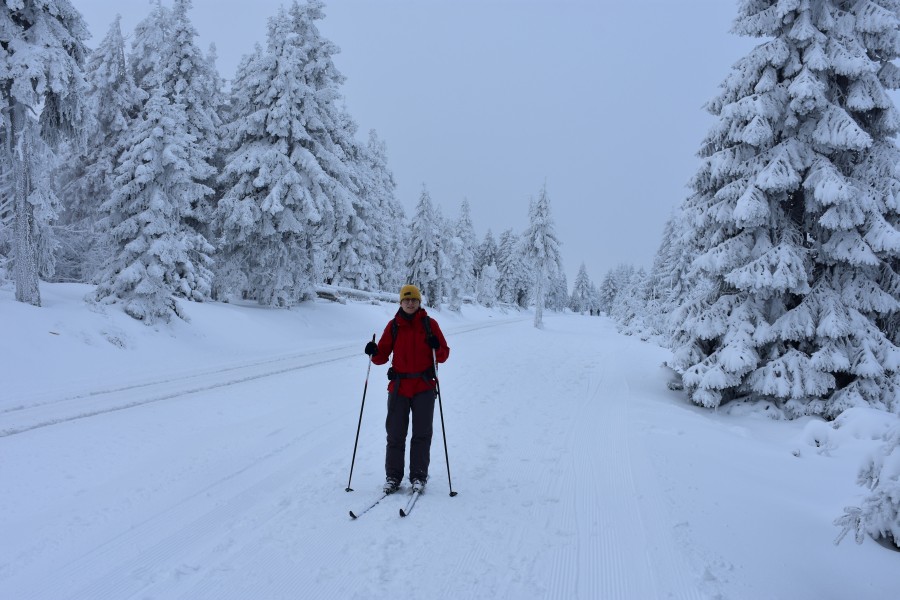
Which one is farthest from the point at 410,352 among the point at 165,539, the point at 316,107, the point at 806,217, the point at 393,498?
the point at 316,107

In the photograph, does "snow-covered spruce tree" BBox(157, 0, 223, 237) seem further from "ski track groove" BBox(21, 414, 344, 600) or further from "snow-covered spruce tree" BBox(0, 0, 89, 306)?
"ski track groove" BBox(21, 414, 344, 600)

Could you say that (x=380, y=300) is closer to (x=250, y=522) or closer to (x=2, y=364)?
(x=2, y=364)

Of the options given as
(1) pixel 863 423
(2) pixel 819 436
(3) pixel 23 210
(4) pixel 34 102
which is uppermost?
(4) pixel 34 102

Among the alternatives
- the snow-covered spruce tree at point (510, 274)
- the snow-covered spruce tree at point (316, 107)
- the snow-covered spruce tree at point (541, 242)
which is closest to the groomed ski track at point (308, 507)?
the snow-covered spruce tree at point (316, 107)

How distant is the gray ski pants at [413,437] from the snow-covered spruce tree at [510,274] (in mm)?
73297

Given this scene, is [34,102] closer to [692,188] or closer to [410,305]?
[410,305]

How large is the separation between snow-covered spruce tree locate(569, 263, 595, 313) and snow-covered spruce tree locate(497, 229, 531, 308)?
41.1 m

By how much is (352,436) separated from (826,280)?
410 inches

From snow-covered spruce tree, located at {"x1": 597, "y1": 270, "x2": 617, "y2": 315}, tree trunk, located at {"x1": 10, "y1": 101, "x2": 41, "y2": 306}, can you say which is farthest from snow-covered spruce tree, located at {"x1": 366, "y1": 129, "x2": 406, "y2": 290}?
snow-covered spruce tree, located at {"x1": 597, "y1": 270, "x2": 617, "y2": 315}

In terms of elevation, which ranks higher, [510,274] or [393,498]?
[510,274]

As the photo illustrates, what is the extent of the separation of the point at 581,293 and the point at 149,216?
4637 inches

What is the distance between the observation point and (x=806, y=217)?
426 inches

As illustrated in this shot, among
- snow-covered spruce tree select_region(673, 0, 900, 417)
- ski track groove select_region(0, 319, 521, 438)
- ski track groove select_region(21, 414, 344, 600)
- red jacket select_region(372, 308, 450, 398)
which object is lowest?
ski track groove select_region(0, 319, 521, 438)

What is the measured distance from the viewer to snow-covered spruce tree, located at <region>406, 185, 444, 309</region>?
146 feet
